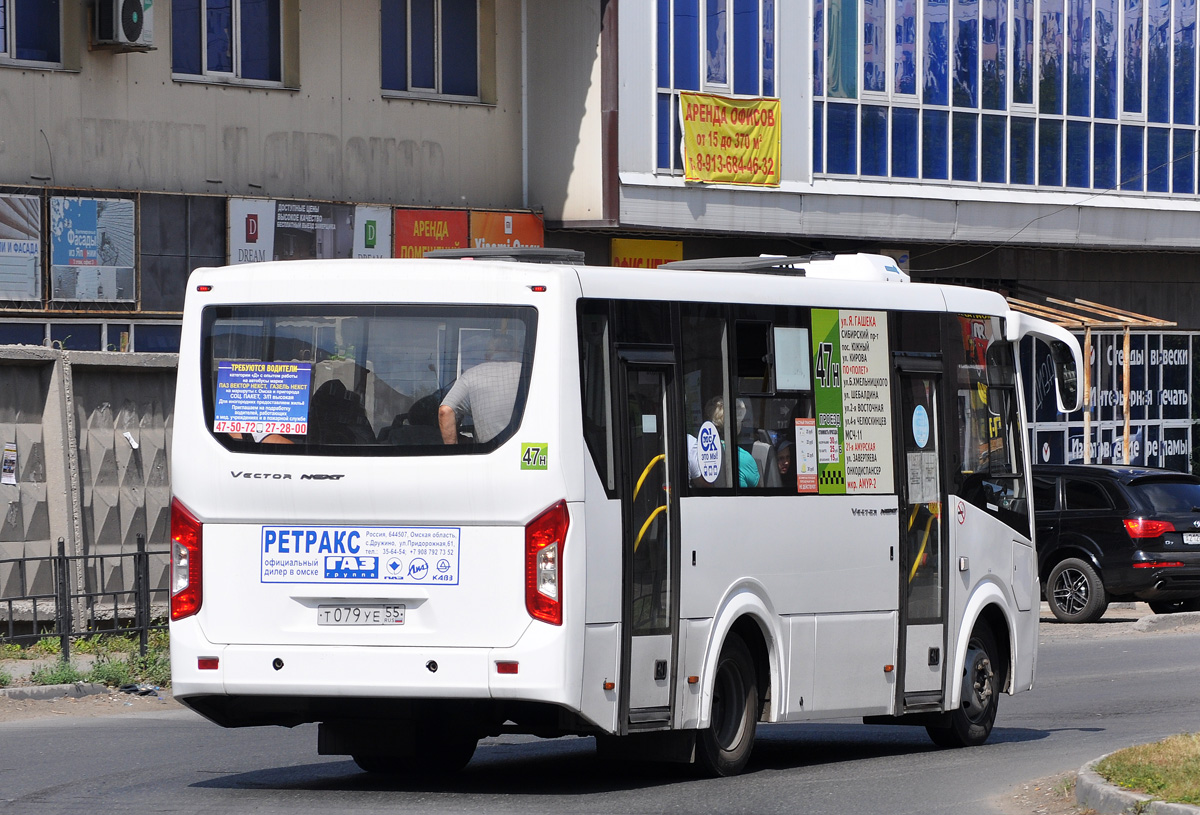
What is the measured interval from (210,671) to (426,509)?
1.31 m

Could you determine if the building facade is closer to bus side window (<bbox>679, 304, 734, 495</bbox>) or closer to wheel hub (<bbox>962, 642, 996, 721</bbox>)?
wheel hub (<bbox>962, 642, 996, 721</bbox>)

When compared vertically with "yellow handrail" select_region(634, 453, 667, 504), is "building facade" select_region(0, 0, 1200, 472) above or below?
above

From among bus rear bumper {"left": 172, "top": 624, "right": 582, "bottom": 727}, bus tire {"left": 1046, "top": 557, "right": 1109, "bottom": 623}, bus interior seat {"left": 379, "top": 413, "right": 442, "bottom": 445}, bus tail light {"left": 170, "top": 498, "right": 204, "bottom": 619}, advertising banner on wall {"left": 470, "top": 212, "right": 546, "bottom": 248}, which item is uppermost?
advertising banner on wall {"left": 470, "top": 212, "right": 546, "bottom": 248}

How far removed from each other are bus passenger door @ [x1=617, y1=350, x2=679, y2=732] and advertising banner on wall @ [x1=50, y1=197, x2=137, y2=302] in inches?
521

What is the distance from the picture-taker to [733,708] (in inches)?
407

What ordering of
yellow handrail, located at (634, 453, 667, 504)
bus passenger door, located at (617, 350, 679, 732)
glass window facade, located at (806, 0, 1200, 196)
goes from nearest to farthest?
bus passenger door, located at (617, 350, 679, 732), yellow handrail, located at (634, 453, 667, 504), glass window facade, located at (806, 0, 1200, 196)

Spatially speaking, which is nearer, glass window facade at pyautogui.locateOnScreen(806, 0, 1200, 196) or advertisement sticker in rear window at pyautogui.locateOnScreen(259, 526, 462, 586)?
advertisement sticker in rear window at pyautogui.locateOnScreen(259, 526, 462, 586)

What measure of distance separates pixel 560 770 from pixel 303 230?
1397 centimetres

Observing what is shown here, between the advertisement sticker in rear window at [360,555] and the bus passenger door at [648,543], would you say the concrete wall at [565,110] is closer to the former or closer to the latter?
the bus passenger door at [648,543]

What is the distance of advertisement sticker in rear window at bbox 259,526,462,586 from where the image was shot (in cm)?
913

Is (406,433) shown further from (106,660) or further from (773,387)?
(106,660)

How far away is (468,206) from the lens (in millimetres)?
25422

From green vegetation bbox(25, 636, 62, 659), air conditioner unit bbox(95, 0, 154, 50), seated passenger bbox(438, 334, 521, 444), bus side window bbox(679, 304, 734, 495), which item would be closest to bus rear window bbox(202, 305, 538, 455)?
seated passenger bbox(438, 334, 521, 444)

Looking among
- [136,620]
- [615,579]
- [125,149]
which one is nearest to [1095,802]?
[615,579]
